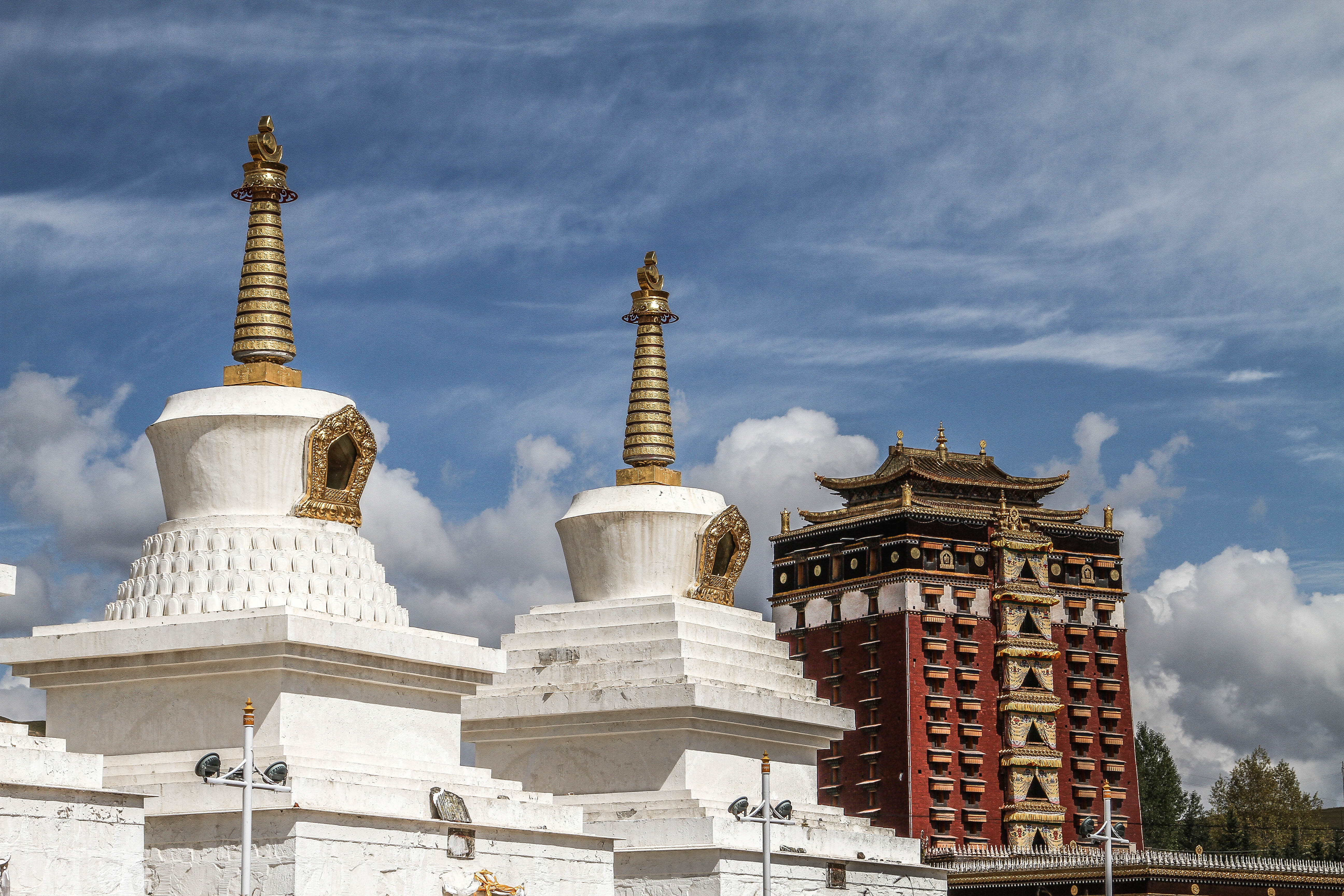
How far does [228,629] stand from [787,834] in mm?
11036

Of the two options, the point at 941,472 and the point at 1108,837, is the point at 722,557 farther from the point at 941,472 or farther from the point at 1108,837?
the point at 941,472

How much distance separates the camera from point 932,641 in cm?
7294

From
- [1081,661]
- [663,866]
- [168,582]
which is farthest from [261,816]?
[1081,661]

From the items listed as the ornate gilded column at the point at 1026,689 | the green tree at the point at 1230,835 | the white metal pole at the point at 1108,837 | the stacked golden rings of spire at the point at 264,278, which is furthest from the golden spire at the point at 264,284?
the green tree at the point at 1230,835

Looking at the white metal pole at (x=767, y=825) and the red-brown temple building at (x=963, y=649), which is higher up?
the red-brown temple building at (x=963, y=649)

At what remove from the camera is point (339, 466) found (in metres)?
26.9

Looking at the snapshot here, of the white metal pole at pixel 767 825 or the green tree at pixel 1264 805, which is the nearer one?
the white metal pole at pixel 767 825

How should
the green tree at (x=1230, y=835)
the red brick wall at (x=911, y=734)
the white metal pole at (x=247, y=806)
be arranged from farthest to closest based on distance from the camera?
the green tree at (x=1230, y=835), the red brick wall at (x=911, y=734), the white metal pole at (x=247, y=806)

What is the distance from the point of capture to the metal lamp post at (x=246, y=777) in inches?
803

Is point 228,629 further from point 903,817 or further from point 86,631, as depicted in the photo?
point 903,817

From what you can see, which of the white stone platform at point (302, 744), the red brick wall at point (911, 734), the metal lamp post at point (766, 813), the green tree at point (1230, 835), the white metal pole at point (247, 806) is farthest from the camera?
the green tree at point (1230, 835)

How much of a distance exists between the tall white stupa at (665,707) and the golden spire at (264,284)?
7.12m

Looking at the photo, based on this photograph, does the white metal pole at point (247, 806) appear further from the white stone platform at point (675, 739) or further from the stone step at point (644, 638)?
the stone step at point (644, 638)

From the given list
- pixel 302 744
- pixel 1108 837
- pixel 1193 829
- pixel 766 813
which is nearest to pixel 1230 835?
pixel 1193 829
